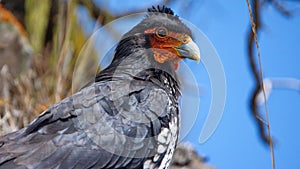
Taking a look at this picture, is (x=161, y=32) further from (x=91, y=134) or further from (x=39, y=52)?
(x=39, y=52)

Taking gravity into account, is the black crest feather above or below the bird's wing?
above

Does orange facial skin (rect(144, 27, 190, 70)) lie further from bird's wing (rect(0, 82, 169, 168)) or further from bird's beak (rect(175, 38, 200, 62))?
bird's wing (rect(0, 82, 169, 168))

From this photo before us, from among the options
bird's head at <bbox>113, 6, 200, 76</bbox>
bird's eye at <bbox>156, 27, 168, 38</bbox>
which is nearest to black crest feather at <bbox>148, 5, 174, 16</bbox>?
bird's head at <bbox>113, 6, 200, 76</bbox>

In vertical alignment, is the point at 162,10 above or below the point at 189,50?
above

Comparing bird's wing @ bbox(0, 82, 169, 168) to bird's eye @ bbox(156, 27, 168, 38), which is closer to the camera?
bird's wing @ bbox(0, 82, 169, 168)

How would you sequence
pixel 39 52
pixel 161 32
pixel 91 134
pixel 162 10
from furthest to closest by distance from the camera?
pixel 39 52 < pixel 162 10 < pixel 161 32 < pixel 91 134

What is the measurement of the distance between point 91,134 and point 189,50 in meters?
0.89

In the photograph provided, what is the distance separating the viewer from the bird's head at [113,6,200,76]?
13.4 ft

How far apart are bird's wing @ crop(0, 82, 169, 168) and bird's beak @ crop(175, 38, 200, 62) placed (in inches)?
15.8

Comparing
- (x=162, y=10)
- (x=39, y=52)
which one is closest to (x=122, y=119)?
(x=162, y=10)

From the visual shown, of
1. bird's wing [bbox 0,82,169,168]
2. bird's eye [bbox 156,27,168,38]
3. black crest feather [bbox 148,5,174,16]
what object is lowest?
bird's wing [bbox 0,82,169,168]

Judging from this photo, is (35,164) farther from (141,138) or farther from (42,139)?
(141,138)

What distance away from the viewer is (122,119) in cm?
371

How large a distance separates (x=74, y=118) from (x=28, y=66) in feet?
11.1
